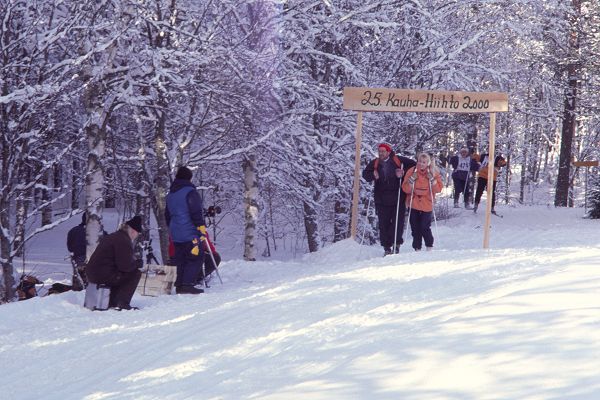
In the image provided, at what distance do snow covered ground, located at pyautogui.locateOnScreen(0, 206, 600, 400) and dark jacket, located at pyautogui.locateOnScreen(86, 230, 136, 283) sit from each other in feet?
1.78

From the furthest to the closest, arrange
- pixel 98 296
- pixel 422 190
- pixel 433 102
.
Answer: pixel 433 102 < pixel 422 190 < pixel 98 296

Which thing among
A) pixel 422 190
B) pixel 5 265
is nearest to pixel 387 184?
pixel 422 190

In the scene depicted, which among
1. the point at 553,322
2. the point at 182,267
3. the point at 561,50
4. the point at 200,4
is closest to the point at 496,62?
the point at 561,50

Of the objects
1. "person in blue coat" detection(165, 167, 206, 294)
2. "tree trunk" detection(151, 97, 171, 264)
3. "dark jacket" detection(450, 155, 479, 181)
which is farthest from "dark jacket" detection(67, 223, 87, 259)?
"dark jacket" detection(450, 155, 479, 181)

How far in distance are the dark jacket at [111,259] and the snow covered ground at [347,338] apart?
21.4 inches

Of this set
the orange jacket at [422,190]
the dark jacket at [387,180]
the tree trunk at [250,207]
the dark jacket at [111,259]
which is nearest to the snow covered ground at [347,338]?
the dark jacket at [111,259]

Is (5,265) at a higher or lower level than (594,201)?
lower

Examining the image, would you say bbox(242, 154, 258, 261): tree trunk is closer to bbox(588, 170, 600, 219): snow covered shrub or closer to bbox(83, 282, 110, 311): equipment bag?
bbox(83, 282, 110, 311): equipment bag

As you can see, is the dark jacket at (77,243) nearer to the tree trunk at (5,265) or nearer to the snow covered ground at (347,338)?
the tree trunk at (5,265)

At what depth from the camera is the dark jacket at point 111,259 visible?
977 centimetres

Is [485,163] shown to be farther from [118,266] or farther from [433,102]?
[118,266]

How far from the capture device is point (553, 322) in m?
5.21

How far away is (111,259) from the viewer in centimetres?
986

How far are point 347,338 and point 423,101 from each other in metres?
7.22
